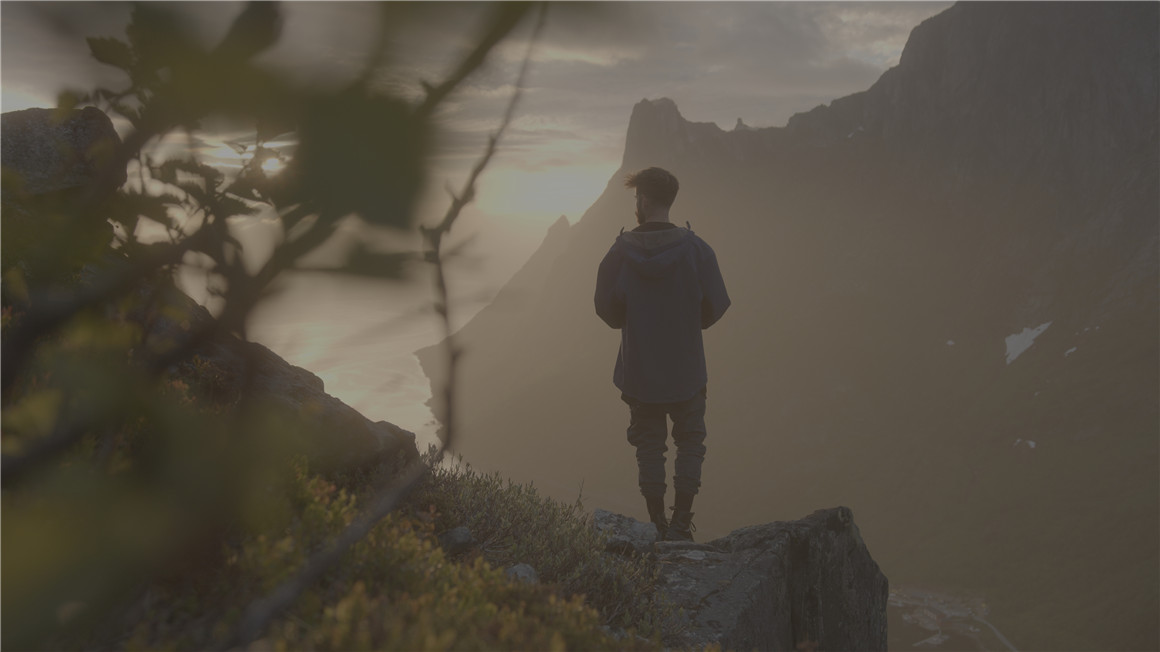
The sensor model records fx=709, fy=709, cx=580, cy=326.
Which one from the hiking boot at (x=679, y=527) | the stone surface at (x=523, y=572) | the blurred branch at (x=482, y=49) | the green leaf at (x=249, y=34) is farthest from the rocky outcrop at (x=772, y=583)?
the green leaf at (x=249, y=34)

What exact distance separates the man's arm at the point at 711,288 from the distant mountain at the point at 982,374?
403 ft

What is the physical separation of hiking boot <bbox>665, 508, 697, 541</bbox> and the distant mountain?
122m

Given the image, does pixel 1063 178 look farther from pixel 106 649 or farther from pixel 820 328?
pixel 106 649

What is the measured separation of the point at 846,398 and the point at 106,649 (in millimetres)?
188978

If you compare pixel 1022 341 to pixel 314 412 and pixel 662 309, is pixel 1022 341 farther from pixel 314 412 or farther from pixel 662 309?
pixel 314 412

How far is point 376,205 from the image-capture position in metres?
1.47

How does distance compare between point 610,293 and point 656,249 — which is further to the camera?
point 610,293

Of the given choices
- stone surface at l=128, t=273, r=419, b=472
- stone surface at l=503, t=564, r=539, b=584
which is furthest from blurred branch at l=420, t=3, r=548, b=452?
stone surface at l=503, t=564, r=539, b=584

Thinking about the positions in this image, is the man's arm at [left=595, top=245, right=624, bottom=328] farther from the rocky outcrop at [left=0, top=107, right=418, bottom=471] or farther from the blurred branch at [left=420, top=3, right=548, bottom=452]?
the blurred branch at [left=420, top=3, right=548, bottom=452]

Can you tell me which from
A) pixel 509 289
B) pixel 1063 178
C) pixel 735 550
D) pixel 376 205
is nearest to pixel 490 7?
pixel 376 205

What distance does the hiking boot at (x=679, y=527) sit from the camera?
632 cm

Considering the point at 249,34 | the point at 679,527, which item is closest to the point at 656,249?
the point at 679,527

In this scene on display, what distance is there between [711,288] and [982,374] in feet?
640

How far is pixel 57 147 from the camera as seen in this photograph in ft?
7.16
